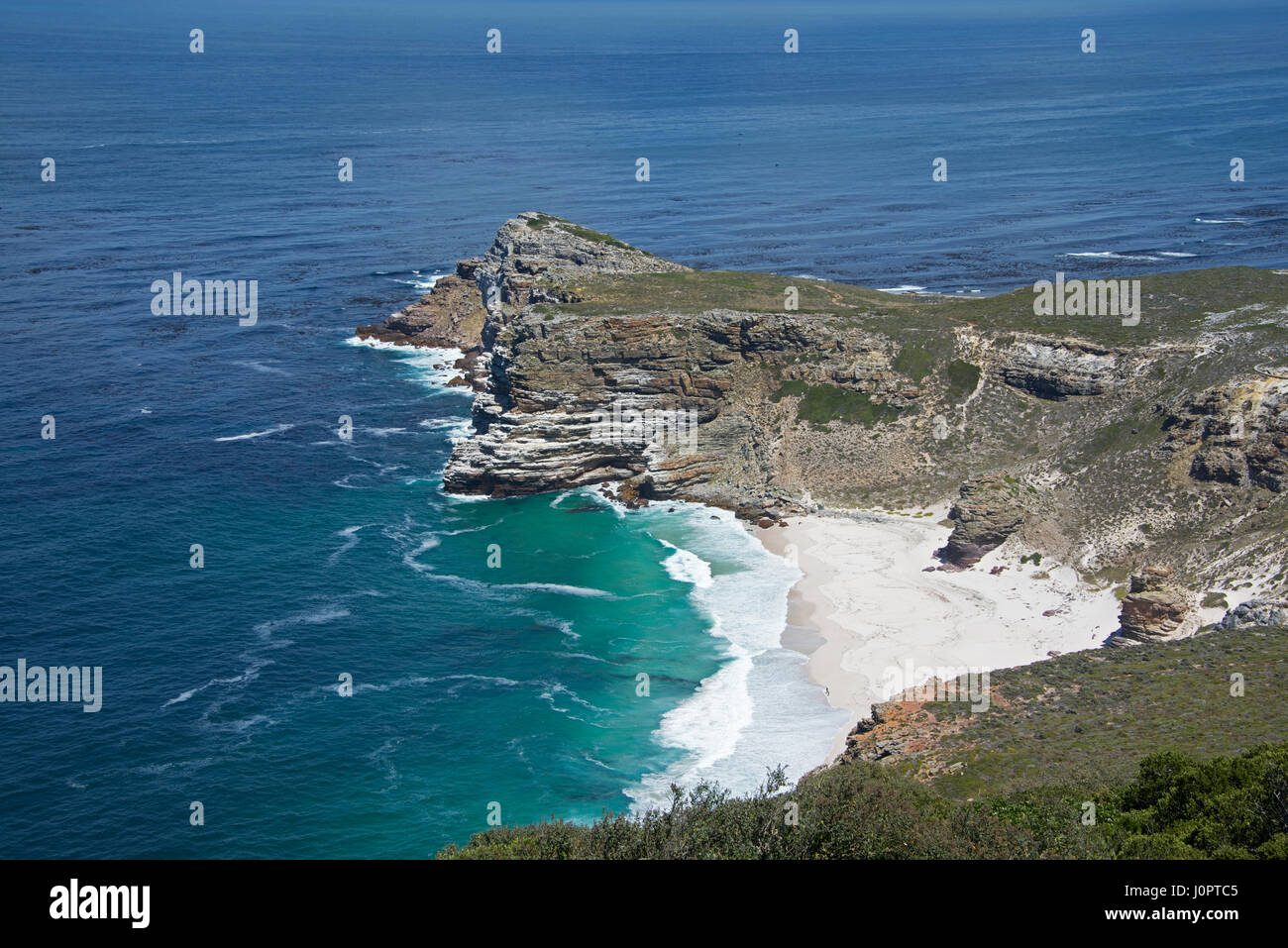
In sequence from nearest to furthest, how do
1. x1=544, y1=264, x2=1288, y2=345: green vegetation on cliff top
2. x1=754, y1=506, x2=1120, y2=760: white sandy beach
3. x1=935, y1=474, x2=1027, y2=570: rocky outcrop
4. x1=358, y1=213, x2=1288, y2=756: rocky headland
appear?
x1=754, y1=506, x2=1120, y2=760: white sandy beach < x1=358, y1=213, x2=1288, y2=756: rocky headland < x1=935, y1=474, x2=1027, y2=570: rocky outcrop < x1=544, y1=264, x2=1288, y2=345: green vegetation on cliff top

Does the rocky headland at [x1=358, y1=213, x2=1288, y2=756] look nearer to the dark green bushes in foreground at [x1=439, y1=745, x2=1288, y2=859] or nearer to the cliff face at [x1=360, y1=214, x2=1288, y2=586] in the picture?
the cliff face at [x1=360, y1=214, x2=1288, y2=586]

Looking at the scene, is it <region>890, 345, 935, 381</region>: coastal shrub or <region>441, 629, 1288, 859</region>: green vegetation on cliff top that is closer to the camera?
<region>441, 629, 1288, 859</region>: green vegetation on cliff top

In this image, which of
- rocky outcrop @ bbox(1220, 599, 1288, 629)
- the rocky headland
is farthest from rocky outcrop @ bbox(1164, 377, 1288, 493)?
rocky outcrop @ bbox(1220, 599, 1288, 629)

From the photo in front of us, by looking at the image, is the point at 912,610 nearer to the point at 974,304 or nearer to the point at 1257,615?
the point at 1257,615

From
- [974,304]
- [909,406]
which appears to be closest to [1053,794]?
[909,406]

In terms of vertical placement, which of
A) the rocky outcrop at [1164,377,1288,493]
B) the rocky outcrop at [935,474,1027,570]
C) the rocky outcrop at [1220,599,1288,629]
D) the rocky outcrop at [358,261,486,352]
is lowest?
the rocky outcrop at [1220,599,1288,629]

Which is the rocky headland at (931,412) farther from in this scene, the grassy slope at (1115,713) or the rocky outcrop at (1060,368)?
the grassy slope at (1115,713)
